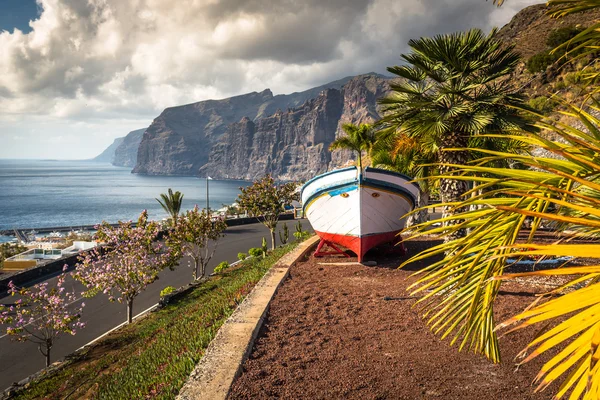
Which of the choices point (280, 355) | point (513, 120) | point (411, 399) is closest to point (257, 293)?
point (280, 355)

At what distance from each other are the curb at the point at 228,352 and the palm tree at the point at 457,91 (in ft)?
15.3

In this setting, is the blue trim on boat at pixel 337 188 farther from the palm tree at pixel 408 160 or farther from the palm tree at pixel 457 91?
the palm tree at pixel 408 160

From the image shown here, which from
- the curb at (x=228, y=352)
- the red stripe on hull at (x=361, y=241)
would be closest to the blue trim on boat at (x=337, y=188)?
the red stripe on hull at (x=361, y=241)

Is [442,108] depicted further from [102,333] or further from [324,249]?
[102,333]

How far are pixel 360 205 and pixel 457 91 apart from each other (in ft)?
13.0

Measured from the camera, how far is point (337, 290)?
26.9 feet

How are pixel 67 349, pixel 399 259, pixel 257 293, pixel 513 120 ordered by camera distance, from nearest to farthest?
pixel 257 293 < pixel 513 120 < pixel 399 259 < pixel 67 349

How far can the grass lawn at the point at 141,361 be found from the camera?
5512 mm

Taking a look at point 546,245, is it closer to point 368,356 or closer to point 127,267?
point 368,356

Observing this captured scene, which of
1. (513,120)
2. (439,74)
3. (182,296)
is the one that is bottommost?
(182,296)

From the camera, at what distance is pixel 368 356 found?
5105 mm

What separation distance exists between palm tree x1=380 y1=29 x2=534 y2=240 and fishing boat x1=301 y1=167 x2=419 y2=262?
6.69 ft

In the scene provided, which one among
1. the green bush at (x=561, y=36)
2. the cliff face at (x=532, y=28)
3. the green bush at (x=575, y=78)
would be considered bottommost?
the green bush at (x=575, y=78)

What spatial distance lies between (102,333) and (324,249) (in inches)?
343
